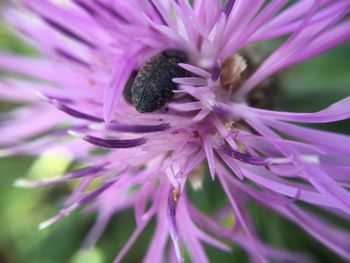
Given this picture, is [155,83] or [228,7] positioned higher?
[228,7]

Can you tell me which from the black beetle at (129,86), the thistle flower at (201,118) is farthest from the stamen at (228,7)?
the black beetle at (129,86)

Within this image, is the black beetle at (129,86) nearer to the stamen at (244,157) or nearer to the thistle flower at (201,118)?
the thistle flower at (201,118)

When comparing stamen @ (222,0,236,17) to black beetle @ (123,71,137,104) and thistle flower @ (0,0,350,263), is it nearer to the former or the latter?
thistle flower @ (0,0,350,263)

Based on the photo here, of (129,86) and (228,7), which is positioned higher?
(228,7)

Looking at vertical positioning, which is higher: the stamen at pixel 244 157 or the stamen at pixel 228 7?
the stamen at pixel 228 7

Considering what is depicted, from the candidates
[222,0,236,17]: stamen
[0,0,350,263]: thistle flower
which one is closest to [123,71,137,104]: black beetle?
[0,0,350,263]: thistle flower

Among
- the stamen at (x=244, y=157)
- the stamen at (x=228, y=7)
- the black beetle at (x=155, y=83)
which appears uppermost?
the stamen at (x=228, y=7)

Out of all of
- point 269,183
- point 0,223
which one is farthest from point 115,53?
point 0,223
